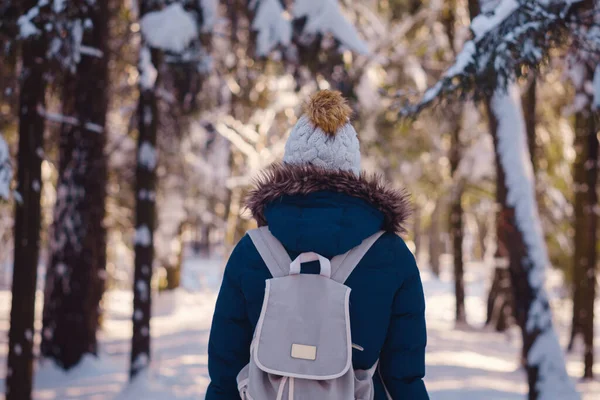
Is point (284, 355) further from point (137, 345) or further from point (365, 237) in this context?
point (137, 345)

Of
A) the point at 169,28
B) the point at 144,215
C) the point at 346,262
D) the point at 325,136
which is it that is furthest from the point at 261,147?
the point at 346,262

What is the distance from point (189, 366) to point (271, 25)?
16.5 ft

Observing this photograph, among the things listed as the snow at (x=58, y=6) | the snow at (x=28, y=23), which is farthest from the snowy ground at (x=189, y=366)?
the snow at (x=58, y=6)

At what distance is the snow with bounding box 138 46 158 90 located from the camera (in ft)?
25.2

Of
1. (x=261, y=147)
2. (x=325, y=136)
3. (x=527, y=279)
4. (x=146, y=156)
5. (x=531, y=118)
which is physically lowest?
(x=527, y=279)

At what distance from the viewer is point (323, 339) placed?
6.82 ft

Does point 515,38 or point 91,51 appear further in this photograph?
point 91,51

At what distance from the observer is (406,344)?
2172 mm

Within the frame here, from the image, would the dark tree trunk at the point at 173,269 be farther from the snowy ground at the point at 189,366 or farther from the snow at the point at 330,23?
the snow at the point at 330,23

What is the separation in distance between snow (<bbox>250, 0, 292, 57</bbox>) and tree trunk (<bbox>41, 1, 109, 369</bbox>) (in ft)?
8.06

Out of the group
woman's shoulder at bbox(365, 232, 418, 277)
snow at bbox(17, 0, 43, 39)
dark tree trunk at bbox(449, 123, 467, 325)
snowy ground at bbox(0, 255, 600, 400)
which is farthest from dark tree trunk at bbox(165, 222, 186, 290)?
woman's shoulder at bbox(365, 232, 418, 277)

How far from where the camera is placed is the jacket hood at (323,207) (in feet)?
6.88

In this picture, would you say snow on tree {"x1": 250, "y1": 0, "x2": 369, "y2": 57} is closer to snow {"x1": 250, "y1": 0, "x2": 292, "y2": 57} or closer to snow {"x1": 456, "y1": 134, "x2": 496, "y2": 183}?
snow {"x1": 250, "y1": 0, "x2": 292, "y2": 57}

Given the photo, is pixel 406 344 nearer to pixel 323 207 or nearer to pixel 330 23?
pixel 323 207
